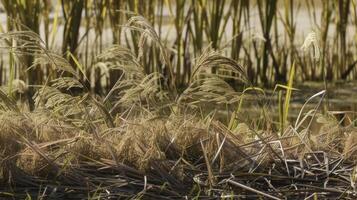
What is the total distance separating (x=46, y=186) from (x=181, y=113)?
608 millimetres

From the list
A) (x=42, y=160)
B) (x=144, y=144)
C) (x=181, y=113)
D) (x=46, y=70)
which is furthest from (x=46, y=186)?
Result: (x=46, y=70)

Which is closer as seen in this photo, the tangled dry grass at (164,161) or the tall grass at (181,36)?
the tangled dry grass at (164,161)

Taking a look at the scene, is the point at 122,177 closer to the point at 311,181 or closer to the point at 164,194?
the point at 164,194

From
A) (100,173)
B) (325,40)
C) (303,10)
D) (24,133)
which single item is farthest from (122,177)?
(303,10)

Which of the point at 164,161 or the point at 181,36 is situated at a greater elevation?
the point at 181,36

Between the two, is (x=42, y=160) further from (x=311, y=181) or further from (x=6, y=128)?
(x=311, y=181)

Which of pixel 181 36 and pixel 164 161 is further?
pixel 181 36

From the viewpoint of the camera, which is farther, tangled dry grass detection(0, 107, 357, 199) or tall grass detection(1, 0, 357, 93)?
tall grass detection(1, 0, 357, 93)

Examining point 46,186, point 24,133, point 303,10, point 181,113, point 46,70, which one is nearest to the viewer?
point 46,186

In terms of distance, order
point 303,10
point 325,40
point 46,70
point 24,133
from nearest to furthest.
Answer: point 24,133 < point 46,70 < point 325,40 < point 303,10

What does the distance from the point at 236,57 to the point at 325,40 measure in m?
0.66

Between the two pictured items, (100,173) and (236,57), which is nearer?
(100,173)

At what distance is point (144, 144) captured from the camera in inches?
110

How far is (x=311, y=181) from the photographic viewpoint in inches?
108
